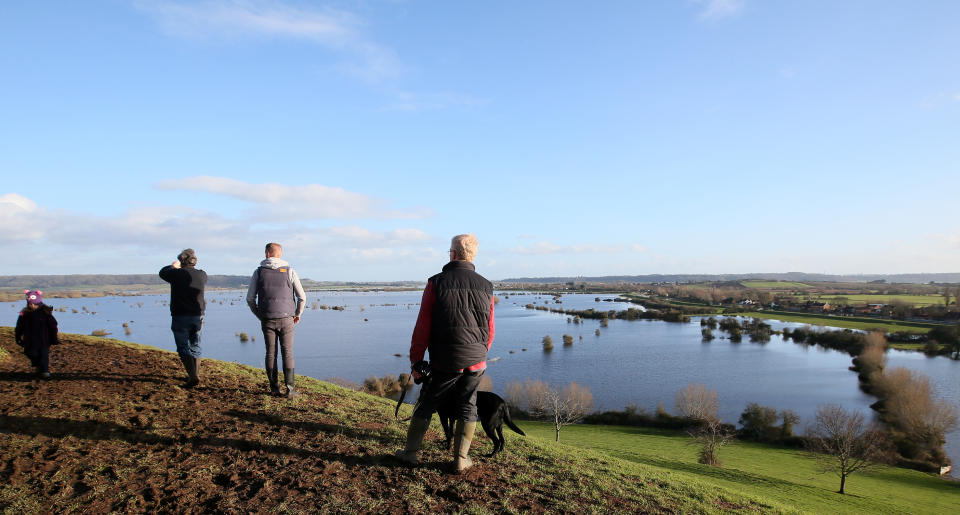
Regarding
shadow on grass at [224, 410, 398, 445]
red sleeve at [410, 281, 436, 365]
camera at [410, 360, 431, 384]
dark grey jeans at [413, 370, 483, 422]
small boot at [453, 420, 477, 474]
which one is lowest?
shadow on grass at [224, 410, 398, 445]

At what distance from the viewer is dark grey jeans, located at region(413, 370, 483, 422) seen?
14.5 ft

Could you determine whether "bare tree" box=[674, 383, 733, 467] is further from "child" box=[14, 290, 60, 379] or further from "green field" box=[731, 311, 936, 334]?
"green field" box=[731, 311, 936, 334]

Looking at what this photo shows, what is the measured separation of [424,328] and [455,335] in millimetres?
292

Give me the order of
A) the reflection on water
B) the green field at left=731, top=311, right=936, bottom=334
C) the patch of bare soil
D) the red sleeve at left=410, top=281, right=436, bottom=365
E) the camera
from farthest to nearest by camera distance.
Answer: the green field at left=731, top=311, right=936, bottom=334 → the reflection on water → the camera → the red sleeve at left=410, top=281, right=436, bottom=365 → the patch of bare soil

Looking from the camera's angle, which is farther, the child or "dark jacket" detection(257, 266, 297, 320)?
the child

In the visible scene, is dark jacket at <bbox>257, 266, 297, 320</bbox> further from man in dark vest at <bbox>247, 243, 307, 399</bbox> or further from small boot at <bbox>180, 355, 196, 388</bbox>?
small boot at <bbox>180, 355, 196, 388</bbox>

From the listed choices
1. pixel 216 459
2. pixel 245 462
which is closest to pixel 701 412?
pixel 245 462

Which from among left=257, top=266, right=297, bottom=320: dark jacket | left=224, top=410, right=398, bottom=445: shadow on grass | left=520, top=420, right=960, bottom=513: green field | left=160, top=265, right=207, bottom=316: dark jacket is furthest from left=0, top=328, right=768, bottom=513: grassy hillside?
left=520, top=420, right=960, bottom=513: green field

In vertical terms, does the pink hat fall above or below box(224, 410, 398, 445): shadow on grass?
above

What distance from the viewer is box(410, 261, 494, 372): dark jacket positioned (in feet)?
14.0

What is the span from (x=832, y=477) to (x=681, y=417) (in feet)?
37.0

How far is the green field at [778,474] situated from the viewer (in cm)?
1620

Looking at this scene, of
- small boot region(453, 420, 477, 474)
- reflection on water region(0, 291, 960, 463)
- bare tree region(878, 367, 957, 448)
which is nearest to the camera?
small boot region(453, 420, 477, 474)

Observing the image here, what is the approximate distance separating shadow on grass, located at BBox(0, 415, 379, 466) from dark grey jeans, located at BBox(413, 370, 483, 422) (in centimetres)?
103
